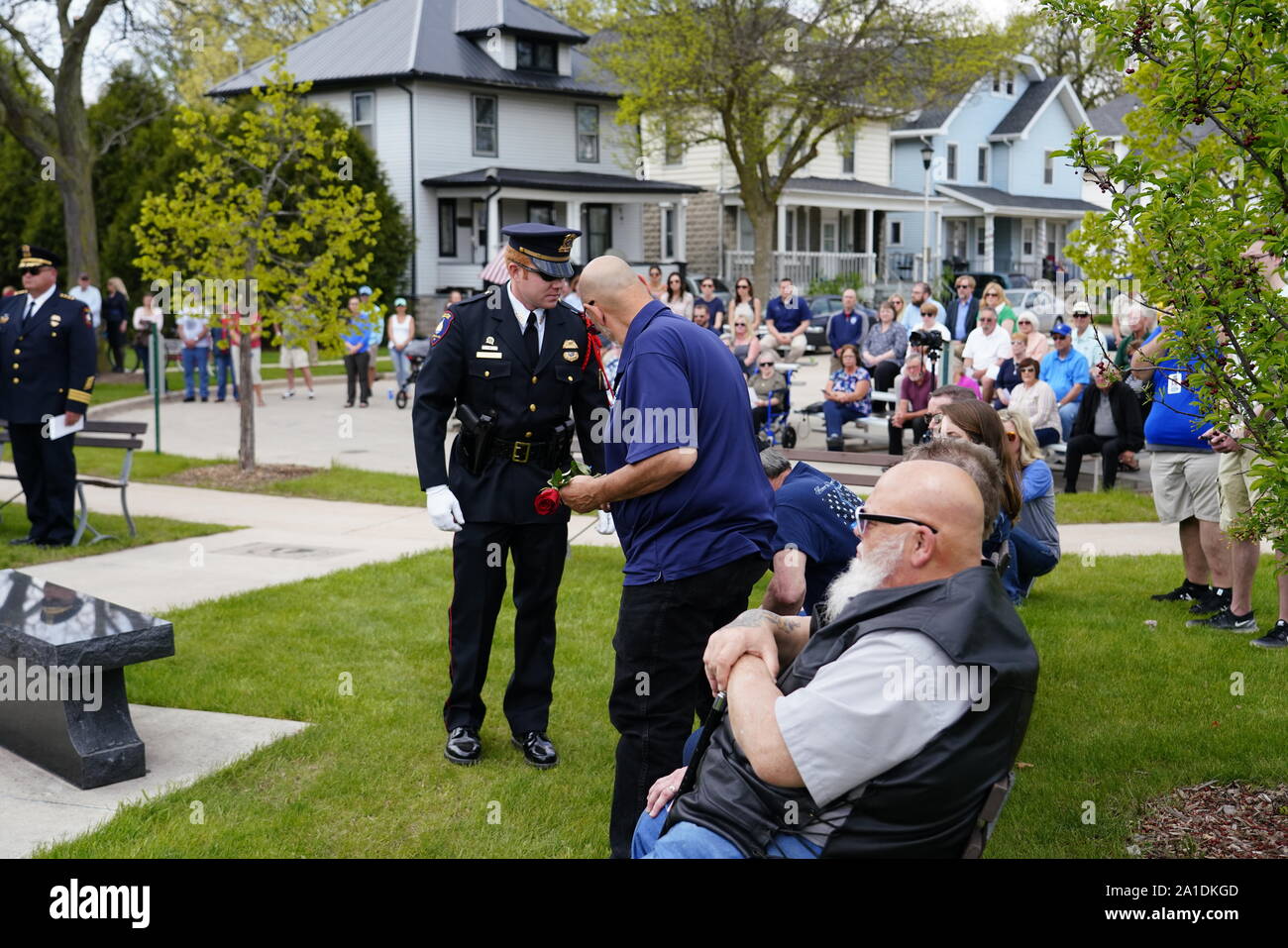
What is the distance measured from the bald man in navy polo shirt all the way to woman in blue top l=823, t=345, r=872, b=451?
11.9 m

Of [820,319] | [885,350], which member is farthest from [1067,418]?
[820,319]

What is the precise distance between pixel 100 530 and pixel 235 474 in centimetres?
334

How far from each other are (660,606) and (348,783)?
174cm

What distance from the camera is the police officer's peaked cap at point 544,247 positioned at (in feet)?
17.5

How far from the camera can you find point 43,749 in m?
5.41

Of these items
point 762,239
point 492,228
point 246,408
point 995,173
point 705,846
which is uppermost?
point 995,173

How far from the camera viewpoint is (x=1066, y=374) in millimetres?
13969

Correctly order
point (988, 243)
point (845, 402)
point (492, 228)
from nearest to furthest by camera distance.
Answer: point (845, 402)
point (492, 228)
point (988, 243)

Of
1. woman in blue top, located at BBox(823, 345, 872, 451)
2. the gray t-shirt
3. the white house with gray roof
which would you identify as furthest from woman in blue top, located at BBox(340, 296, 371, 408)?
the gray t-shirt

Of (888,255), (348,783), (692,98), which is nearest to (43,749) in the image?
(348,783)

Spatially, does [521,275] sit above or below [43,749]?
above

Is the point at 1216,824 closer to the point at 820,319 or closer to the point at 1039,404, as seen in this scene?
the point at 1039,404

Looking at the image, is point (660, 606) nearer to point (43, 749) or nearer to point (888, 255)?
point (43, 749)

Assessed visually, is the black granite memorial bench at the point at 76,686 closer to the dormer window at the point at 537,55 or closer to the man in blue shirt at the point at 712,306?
the man in blue shirt at the point at 712,306
